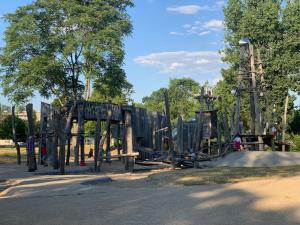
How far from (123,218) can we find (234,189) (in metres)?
4.10

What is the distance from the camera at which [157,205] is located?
9125mm

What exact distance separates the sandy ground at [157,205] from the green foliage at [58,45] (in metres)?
25.7

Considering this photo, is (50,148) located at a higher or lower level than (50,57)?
lower

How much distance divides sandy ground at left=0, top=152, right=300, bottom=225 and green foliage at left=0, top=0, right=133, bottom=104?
25.7 m

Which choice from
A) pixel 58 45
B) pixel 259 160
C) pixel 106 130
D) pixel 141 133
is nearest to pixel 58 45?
pixel 58 45

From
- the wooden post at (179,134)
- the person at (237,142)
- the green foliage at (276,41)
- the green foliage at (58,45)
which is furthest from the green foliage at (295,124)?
the wooden post at (179,134)

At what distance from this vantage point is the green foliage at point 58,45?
3728 cm

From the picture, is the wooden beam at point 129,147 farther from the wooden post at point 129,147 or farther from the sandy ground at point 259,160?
the sandy ground at point 259,160

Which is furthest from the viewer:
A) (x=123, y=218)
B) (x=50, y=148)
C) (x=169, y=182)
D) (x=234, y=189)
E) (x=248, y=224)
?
(x=50, y=148)

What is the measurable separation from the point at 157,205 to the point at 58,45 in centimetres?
3101

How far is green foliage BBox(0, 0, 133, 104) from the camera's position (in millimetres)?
37281

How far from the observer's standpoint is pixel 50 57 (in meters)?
37.9

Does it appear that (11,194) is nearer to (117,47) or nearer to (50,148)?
(50,148)

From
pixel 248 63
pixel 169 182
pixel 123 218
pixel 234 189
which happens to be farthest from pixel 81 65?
pixel 123 218
